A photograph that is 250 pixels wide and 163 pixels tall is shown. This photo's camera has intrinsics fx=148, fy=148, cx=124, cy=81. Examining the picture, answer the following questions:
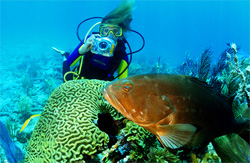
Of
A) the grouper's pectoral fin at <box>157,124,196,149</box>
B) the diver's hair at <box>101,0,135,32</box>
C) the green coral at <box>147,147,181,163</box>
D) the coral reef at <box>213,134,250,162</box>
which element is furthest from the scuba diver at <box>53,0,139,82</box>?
the grouper's pectoral fin at <box>157,124,196,149</box>

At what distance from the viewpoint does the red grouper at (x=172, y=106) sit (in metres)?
1.44

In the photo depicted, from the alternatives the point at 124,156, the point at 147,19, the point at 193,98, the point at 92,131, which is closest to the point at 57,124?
the point at 92,131

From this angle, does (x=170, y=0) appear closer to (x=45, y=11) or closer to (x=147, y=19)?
(x=147, y=19)

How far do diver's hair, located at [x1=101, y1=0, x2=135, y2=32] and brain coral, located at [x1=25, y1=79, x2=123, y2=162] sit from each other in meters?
2.83

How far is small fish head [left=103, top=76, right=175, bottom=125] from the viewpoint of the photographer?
4.76ft

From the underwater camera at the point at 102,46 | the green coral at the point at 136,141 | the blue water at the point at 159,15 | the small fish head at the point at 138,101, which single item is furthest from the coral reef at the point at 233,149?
the blue water at the point at 159,15

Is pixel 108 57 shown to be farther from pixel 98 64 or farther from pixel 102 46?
pixel 102 46

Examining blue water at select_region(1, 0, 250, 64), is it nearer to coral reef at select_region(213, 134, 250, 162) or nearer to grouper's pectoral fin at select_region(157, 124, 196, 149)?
coral reef at select_region(213, 134, 250, 162)

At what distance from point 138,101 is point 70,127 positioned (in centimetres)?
130

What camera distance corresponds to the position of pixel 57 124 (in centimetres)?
230

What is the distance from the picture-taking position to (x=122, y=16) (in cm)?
489

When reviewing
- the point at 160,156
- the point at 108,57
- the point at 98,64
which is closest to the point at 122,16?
the point at 108,57

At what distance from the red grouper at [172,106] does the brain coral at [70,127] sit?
0.99 metres

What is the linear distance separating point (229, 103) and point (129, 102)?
1.16 meters
